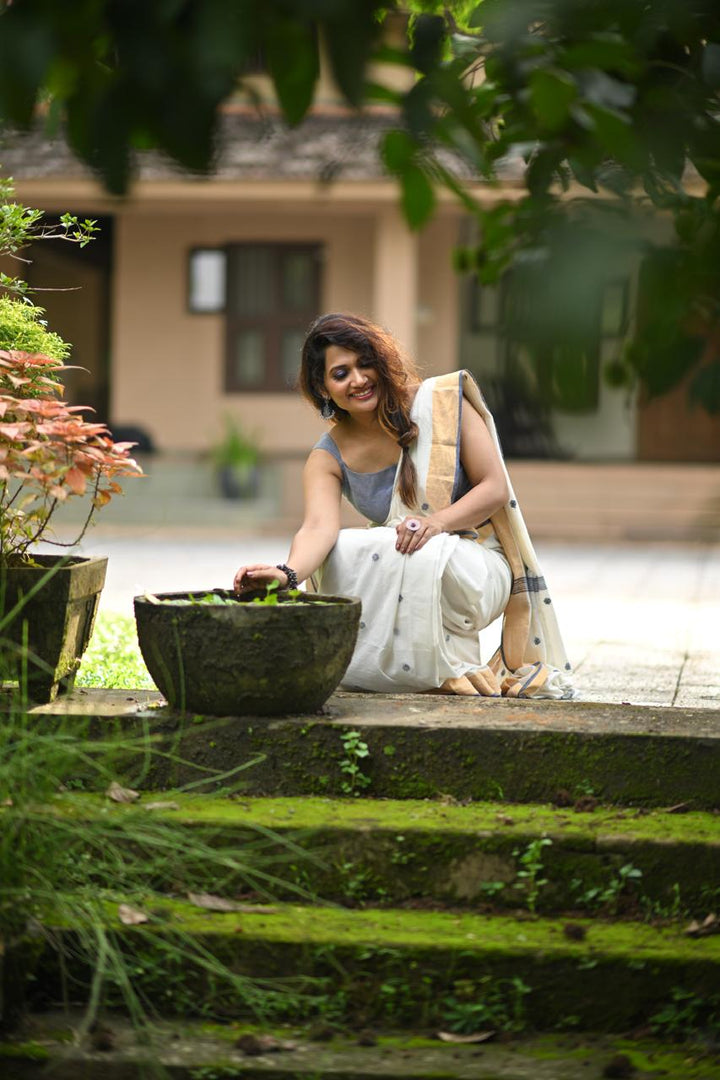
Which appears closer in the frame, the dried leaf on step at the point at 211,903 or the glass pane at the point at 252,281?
the dried leaf on step at the point at 211,903

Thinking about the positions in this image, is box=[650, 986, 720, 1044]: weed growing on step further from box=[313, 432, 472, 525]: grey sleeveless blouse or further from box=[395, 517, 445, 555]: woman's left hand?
box=[313, 432, 472, 525]: grey sleeveless blouse

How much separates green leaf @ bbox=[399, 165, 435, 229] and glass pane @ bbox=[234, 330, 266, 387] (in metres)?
16.5

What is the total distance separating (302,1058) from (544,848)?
710 millimetres

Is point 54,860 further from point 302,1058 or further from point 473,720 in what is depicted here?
point 473,720

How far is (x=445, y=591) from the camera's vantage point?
4.22 m

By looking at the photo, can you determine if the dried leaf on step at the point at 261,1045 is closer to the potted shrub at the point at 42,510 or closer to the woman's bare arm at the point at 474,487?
the potted shrub at the point at 42,510

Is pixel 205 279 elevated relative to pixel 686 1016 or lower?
lower

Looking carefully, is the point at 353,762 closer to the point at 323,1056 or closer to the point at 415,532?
the point at 323,1056

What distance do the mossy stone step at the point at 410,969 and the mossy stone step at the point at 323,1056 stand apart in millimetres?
66

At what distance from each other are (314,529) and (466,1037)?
1768 mm

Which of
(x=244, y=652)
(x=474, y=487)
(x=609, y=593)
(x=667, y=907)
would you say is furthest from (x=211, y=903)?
(x=609, y=593)

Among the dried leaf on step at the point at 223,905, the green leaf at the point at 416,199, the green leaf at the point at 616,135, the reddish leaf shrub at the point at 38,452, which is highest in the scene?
the green leaf at the point at 616,135

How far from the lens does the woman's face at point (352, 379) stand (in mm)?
4359

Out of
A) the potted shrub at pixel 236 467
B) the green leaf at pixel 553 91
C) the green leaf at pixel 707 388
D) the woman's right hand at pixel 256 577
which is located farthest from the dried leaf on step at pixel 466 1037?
the potted shrub at pixel 236 467
